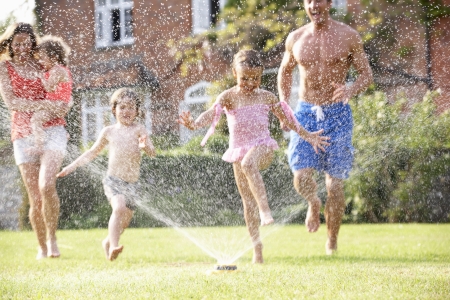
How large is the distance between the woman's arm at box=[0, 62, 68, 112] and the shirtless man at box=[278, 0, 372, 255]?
1.62 meters

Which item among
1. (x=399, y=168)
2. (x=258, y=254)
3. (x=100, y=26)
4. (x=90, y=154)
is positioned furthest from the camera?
(x=100, y=26)

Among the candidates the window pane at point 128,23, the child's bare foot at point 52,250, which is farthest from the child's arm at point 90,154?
the window pane at point 128,23

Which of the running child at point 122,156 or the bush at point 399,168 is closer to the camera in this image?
the running child at point 122,156

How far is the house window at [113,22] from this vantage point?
1582 centimetres

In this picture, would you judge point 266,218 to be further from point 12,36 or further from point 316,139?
point 12,36

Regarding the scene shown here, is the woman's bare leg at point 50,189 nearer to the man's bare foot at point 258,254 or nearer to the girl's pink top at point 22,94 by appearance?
the girl's pink top at point 22,94

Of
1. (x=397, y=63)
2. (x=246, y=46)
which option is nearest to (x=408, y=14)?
(x=397, y=63)

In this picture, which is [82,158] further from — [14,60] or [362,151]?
[362,151]

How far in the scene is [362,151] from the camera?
32.3ft

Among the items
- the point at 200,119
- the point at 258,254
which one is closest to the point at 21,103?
the point at 200,119

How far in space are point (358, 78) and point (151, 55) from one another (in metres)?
10.4

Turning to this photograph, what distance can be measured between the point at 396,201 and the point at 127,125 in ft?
16.5

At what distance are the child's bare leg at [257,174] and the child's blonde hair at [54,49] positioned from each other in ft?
5.88

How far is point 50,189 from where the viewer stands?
5.86 m
